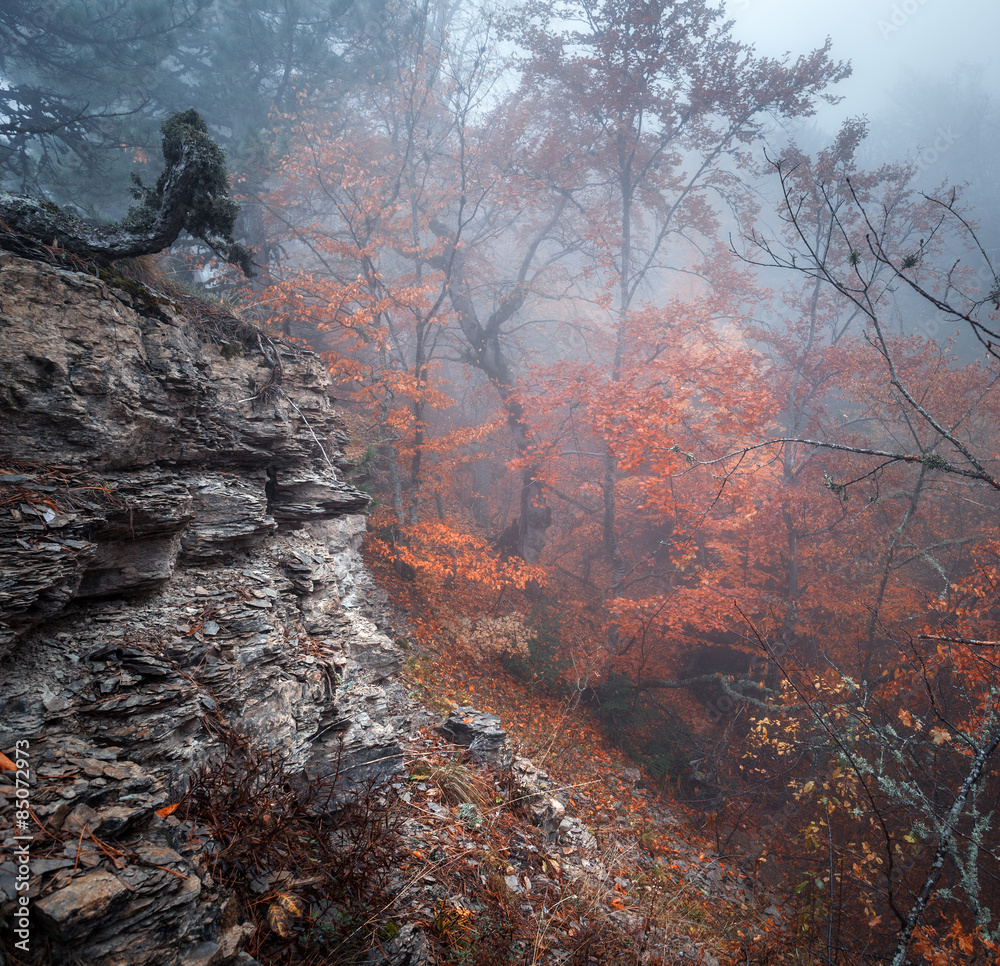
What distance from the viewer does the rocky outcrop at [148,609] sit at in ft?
6.91

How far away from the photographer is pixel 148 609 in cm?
344

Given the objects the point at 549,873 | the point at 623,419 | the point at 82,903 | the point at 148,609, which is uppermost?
the point at 623,419

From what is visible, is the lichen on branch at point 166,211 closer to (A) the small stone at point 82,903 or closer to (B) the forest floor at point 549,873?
(A) the small stone at point 82,903

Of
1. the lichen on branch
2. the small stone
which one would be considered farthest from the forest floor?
the lichen on branch

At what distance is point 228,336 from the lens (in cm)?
521

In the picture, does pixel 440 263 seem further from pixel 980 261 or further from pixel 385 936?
pixel 980 261

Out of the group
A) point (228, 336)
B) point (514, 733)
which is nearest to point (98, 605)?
point (228, 336)

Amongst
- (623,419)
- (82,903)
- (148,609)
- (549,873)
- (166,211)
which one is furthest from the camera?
(623,419)

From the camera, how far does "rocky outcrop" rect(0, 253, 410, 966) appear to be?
2.11m

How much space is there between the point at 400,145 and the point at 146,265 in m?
15.7

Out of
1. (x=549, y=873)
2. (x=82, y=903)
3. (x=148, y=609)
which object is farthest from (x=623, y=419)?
(x=82, y=903)

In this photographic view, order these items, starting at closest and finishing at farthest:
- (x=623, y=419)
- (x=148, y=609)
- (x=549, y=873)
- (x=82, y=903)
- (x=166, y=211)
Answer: (x=82, y=903)
(x=148, y=609)
(x=549, y=873)
(x=166, y=211)
(x=623, y=419)

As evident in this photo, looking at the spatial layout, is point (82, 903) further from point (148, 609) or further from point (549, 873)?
point (549, 873)

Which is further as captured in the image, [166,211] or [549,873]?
[166,211]
